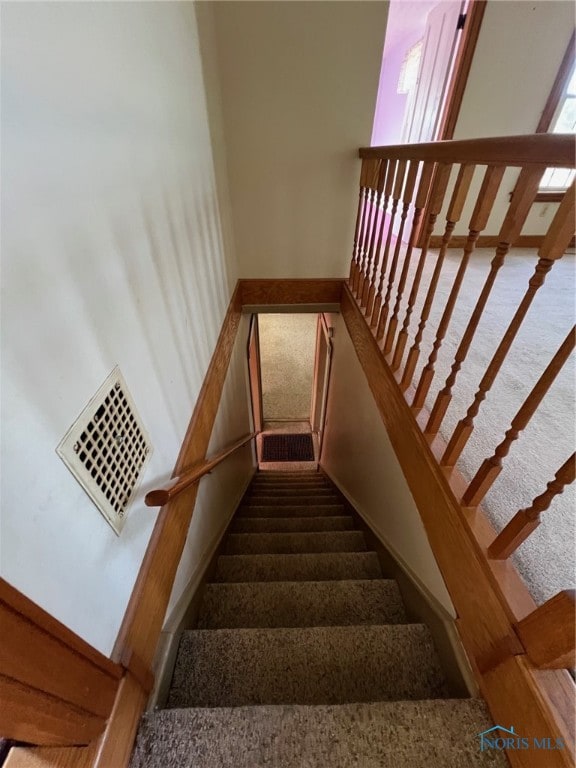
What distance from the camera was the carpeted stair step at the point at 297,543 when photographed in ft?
6.66

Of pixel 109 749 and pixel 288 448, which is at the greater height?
pixel 288 448

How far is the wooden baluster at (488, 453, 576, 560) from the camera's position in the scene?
70 cm

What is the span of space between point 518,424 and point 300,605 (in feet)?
3.57

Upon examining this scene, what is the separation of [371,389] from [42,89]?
66.5 inches

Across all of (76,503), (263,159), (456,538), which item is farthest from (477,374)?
(263,159)

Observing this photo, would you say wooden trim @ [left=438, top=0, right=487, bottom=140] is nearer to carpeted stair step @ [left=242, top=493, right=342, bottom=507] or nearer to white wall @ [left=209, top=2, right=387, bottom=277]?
white wall @ [left=209, top=2, right=387, bottom=277]

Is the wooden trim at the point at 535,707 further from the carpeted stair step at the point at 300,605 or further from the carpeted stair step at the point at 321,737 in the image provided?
the carpeted stair step at the point at 300,605

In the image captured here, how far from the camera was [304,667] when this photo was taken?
1071mm

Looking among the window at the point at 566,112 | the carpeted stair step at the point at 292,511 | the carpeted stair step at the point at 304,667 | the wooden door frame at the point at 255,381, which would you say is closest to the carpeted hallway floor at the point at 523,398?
the carpeted stair step at the point at 304,667

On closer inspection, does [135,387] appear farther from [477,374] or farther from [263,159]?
[263,159]

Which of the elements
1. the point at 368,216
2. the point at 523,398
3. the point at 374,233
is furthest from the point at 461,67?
the point at 523,398

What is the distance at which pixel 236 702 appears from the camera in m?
1.01

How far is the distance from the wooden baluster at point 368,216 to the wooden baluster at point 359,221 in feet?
0.11

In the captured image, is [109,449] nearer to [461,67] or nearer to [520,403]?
[520,403]
